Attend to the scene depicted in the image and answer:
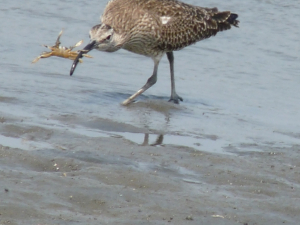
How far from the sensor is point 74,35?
12.5 meters

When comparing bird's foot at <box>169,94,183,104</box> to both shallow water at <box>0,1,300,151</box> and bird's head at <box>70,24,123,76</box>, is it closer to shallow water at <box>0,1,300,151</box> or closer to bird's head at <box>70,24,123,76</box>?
shallow water at <box>0,1,300,151</box>

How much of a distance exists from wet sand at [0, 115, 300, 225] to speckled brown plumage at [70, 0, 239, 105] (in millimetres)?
2403

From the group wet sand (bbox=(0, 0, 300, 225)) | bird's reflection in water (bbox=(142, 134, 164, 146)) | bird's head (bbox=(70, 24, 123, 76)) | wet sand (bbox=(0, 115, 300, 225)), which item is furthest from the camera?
bird's head (bbox=(70, 24, 123, 76))

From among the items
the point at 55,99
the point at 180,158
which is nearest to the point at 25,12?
the point at 55,99

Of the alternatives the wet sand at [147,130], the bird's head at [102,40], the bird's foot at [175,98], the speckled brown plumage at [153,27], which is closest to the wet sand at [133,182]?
the wet sand at [147,130]

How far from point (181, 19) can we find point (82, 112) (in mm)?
2636

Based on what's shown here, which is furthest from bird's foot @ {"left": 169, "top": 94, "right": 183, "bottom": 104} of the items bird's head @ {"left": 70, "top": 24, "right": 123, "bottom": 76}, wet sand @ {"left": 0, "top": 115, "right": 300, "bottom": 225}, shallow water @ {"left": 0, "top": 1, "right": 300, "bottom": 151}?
wet sand @ {"left": 0, "top": 115, "right": 300, "bottom": 225}

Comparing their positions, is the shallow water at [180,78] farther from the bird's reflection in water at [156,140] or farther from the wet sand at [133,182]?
the wet sand at [133,182]

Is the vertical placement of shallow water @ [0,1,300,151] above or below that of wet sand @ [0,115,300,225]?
below

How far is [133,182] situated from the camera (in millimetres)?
5539

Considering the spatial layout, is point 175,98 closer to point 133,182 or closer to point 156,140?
point 156,140

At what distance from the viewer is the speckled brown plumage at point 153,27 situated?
945 centimetres

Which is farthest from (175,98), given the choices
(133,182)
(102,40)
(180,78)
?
(133,182)

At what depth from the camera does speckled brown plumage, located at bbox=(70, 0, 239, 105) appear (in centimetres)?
945
